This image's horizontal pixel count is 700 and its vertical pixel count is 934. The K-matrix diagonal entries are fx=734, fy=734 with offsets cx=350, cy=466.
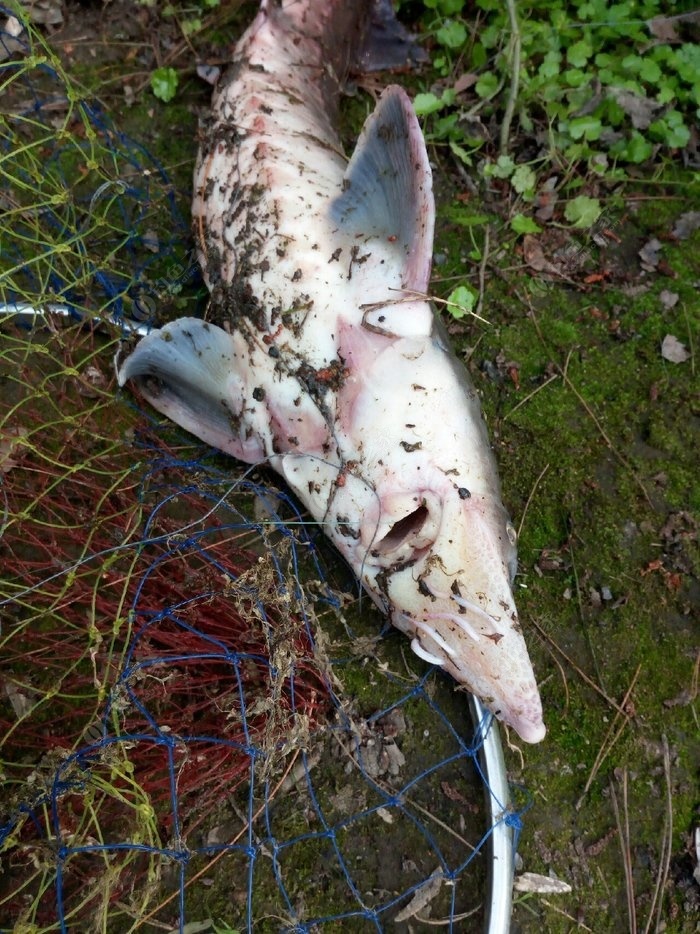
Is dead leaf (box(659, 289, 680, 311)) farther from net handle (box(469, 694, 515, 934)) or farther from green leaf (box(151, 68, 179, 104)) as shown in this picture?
green leaf (box(151, 68, 179, 104))

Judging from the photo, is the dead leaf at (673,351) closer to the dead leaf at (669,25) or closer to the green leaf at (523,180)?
the green leaf at (523,180)

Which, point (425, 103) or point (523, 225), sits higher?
point (425, 103)

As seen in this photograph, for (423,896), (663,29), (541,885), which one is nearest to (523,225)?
(663,29)

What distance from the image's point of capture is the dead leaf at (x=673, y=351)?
399 cm

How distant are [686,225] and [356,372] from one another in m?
2.45

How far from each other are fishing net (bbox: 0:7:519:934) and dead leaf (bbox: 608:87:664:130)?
279 cm

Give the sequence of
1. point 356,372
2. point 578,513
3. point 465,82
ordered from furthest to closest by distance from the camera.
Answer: point 465,82 < point 578,513 < point 356,372

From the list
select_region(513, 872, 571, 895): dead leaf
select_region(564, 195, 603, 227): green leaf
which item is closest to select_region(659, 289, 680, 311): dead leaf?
select_region(564, 195, 603, 227): green leaf

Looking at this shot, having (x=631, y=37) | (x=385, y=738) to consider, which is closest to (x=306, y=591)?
(x=385, y=738)

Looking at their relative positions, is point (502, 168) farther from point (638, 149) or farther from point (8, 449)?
point (8, 449)

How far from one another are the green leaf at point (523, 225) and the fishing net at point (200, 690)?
1.88 metres

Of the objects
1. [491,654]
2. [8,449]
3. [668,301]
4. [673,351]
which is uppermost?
[668,301]

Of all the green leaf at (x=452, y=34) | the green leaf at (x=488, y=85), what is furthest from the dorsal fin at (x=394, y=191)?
the green leaf at (x=452, y=34)

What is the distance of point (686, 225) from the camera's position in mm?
4184
